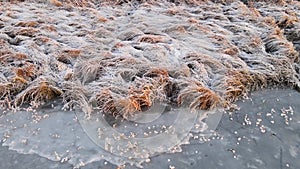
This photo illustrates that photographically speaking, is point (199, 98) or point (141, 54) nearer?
point (199, 98)

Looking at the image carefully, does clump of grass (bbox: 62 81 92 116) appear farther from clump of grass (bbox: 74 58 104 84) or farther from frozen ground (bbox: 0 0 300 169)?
clump of grass (bbox: 74 58 104 84)

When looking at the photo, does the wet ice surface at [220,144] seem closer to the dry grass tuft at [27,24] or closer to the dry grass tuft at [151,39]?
the dry grass tuft at [151,39]

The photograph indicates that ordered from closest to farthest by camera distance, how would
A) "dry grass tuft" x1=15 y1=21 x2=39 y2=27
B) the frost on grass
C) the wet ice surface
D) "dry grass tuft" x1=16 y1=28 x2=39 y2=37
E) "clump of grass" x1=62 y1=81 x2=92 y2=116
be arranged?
the wet ice surface < "clump of grass" x1=62 y1=81 x2=92 y2=116 < the frost on grass < "dry grass tuft" x1=16 y1=28 x2=39 y2=37 < "dry grass tuft" x1=15 y1=21 x2=39 y2=27

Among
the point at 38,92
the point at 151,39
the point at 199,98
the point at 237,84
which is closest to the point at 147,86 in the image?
the point at 199,98

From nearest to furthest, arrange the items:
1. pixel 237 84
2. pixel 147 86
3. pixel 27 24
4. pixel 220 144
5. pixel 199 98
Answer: pixel 220 144 → pixel 199 98 → pixel 147 86 → pixel 237 84 → pixel 27 24

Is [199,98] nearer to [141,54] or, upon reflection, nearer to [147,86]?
[147,86]

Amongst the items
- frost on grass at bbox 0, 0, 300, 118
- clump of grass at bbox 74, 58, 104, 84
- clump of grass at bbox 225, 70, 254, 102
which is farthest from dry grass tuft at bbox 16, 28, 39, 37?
clump of grass at bbox 225, 70, 254, 102

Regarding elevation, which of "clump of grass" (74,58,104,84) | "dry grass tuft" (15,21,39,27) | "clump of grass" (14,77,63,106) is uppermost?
"clump of grass" (74,58,104,84)
